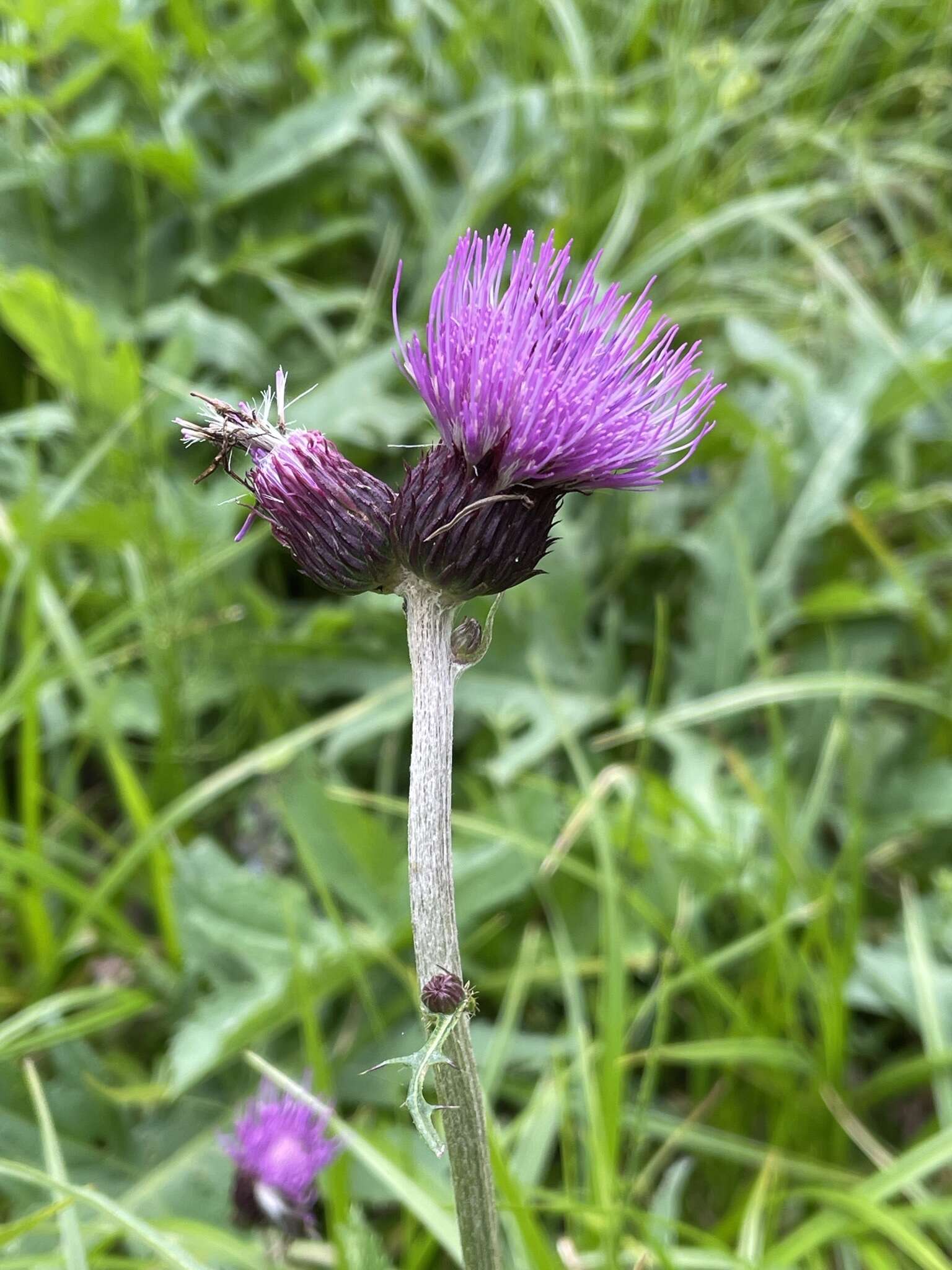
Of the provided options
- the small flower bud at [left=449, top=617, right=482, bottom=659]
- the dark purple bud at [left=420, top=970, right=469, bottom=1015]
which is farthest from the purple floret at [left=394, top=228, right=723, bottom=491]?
the dark purple bud at [left=420, top=970, right=469, bottom=1015]

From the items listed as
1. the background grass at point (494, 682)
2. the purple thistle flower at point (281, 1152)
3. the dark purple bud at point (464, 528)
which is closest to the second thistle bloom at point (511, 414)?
the dark purple bud at point (464, 528)

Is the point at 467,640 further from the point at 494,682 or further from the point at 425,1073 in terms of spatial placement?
the point at 494,682

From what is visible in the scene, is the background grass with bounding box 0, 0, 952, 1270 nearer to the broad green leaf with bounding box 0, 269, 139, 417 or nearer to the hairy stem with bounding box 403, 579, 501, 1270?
the broad green leaf with bounding box 0, 269, 139, 417

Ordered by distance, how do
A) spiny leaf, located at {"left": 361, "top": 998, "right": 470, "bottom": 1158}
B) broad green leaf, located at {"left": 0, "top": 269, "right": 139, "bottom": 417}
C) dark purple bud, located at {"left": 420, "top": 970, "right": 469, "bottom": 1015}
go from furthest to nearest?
broad green leaf, located at {"left": 0, "top": 269, "right": 139, "bottom": 417}
dark purple bud, located at {"left": 420, "top": 970, "right": 469, "bottom": 1015}
spiny leaf, located at {"left": 361, "top": 998, "right": 470, "bottom": 1158}

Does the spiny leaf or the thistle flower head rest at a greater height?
the thistle flower head

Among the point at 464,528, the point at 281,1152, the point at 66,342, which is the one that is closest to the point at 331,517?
the point at 464,528

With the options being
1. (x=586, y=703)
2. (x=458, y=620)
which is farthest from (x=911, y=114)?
(x=458, y=620)
